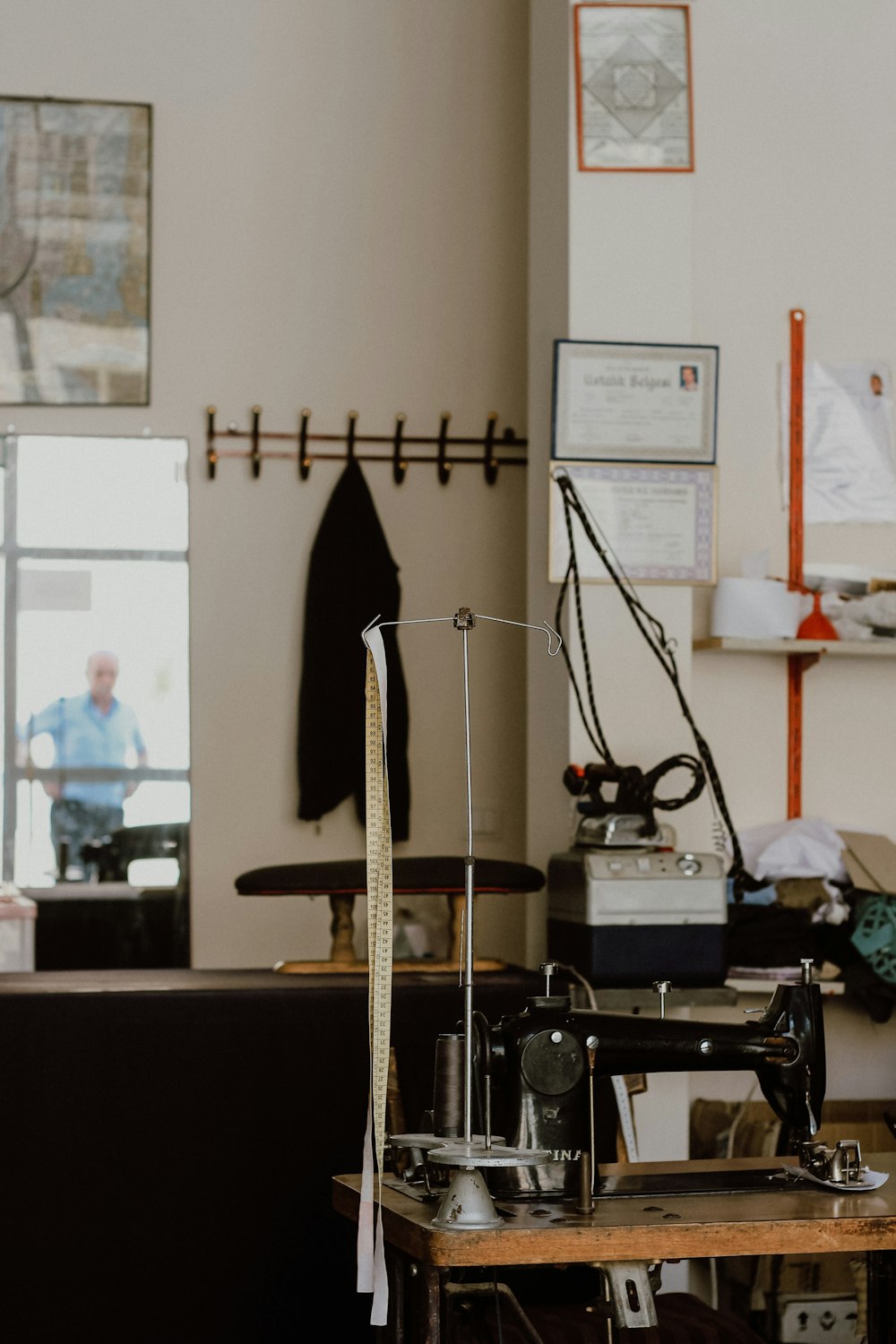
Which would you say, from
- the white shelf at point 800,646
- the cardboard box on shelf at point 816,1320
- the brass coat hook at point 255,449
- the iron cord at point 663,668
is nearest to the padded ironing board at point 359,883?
the iron cord at point 663,668

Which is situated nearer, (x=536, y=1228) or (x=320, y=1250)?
(x=536, y=1228)

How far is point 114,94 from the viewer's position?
4379 mm

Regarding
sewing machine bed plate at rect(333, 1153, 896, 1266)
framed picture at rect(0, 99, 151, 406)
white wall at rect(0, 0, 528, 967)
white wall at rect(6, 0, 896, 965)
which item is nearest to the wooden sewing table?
sewing machine bed plate at rect(333, 1153, 896, 1266)

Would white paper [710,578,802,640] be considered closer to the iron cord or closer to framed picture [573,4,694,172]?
the iron cord

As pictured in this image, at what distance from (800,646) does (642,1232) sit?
6.80ft

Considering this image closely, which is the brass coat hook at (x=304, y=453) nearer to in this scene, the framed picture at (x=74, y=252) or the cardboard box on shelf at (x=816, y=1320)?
the framed picture at (x=74, y=252)

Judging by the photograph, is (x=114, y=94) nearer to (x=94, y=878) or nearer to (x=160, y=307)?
(x=160, y=307)

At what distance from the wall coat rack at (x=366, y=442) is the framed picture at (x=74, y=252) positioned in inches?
9.9

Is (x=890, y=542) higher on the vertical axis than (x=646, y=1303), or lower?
higher

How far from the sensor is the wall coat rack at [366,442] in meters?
4.34

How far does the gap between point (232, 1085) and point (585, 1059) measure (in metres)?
0.97

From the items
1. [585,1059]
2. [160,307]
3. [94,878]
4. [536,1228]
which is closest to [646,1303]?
[536,1228]

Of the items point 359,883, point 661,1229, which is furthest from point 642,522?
point 661,1229

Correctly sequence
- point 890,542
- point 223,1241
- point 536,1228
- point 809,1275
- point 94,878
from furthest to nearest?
point 94,878 < point 890,542 < point 809,1275 < point 223,1241 < point 536,1228
